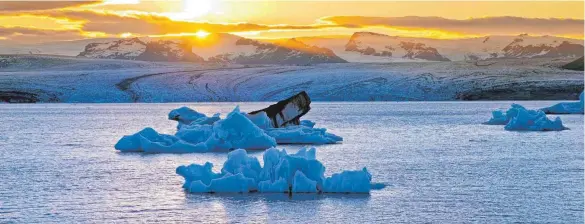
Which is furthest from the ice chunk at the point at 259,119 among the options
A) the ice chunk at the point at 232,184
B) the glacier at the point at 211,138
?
the ice chunk at the point at 232,184

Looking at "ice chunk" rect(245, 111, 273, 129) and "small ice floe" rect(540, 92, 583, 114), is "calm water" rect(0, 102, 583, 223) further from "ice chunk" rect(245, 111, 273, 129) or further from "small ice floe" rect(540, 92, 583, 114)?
"small ice floe" rect(540, 92, 583, 114)

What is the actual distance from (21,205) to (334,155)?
32.7ft

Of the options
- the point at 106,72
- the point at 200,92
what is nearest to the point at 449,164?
the point at 200,92

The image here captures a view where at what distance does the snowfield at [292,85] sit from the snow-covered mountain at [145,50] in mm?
81617

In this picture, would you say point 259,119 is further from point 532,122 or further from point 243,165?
point 532,122

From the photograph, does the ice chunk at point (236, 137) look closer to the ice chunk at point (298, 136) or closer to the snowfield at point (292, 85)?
the ice chunk at point (298, 136)

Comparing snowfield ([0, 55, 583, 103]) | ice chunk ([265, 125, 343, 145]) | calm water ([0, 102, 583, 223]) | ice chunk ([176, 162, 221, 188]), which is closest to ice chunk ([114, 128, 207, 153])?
calm water ([0, 102, 583, 223])

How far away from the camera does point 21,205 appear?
47.8 ft

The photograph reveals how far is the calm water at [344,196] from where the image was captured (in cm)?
1363

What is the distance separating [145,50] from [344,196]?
167341 mm

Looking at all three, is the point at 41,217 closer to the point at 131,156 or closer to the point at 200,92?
the point at 131,156

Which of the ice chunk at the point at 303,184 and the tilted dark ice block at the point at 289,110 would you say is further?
the tilted dark ice block at the point at 289,110

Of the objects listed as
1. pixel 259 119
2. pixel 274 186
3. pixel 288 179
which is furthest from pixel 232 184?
pixel 259 119

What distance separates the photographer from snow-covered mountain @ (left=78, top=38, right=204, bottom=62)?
168 meters
